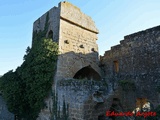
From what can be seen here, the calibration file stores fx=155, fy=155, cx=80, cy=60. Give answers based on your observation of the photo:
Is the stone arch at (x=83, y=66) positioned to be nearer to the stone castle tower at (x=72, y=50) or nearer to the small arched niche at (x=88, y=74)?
the stone castle tower at (x=72, y=50)

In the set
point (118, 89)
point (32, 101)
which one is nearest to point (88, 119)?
point (118, 89)

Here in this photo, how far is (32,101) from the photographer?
8.66 m

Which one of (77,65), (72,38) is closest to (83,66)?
(77,65)

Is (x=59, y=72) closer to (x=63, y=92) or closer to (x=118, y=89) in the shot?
(x=63, y=92)

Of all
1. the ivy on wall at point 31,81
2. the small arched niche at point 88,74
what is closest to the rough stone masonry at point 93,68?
the small arched niche at point 88,74

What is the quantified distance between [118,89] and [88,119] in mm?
2336

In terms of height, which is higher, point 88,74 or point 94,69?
point 94,69

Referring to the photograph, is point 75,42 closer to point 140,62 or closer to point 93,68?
point 93,68

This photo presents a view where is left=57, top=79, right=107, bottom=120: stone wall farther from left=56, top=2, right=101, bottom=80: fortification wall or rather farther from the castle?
left=56, top=2, right=101, bottom=80: fortification wall

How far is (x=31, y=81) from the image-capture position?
28.4 feet

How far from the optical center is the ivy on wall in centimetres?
837

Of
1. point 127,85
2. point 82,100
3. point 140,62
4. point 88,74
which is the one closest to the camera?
point 82,100

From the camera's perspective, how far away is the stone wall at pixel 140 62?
797 centimetres

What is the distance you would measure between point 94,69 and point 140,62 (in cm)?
322
